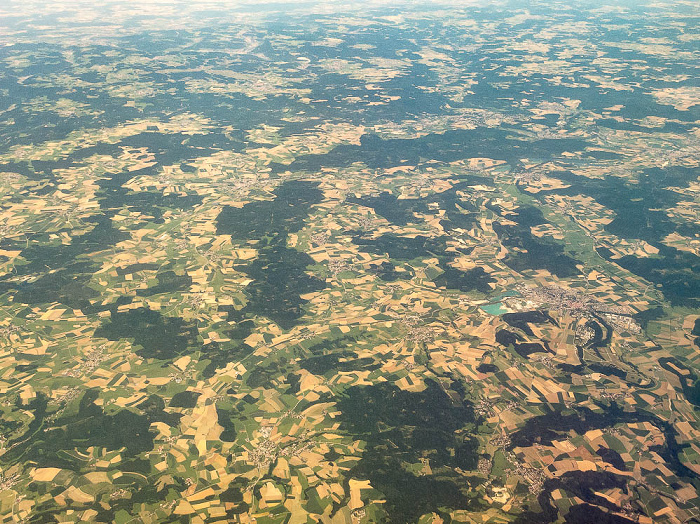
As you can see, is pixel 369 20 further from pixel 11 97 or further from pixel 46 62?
pixel 11 97

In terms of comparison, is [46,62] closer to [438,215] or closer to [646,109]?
[438,215]

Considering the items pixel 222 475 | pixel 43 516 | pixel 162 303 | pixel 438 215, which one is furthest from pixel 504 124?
pixel 43 516

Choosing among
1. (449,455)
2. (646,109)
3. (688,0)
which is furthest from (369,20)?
(449,455)

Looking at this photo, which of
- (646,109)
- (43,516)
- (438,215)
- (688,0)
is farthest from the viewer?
(688,0)

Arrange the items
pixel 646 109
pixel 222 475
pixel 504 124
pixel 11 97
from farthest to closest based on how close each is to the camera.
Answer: pixel 11 97
pixel 646 109
pixel 504 124
pixel 222 475

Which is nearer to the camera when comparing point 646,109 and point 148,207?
point 148,207

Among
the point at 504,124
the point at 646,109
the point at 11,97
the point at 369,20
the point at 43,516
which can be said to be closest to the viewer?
the point at 43,516

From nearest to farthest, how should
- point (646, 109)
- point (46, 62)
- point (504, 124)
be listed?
point (504, 124), point (646, 109), point (46, 62)

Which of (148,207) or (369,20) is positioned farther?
(369,20)

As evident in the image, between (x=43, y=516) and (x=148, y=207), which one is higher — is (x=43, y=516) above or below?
above
